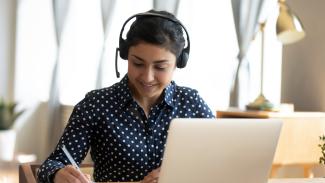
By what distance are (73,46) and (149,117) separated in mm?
2434

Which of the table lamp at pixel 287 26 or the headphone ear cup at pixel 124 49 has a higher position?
the table lamp at pixel 287 26

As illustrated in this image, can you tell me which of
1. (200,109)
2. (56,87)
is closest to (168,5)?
(56,87)

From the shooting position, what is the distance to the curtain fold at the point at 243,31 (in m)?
3.71

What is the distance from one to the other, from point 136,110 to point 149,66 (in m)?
0.19

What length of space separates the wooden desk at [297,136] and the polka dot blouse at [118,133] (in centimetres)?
154

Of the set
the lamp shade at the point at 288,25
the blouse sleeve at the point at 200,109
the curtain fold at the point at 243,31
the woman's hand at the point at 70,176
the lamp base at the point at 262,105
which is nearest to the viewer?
the woman's hand at the point at 70,176

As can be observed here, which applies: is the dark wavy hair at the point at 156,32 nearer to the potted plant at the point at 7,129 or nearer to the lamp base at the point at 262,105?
the lamp base at the point at 262,105

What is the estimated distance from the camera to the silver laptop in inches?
36.3

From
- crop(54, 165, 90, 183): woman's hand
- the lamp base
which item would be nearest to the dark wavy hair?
crop(54, 165, 90, 183): woman's hand

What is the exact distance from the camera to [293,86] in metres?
3.43

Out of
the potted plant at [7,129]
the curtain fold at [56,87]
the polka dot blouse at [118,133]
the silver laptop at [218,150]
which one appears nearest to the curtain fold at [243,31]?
the curtain fold at [56,87]

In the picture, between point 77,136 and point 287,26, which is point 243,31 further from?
point 77,136

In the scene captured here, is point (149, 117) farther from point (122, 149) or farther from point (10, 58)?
point (10, 58)

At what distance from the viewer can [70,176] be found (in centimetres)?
108
